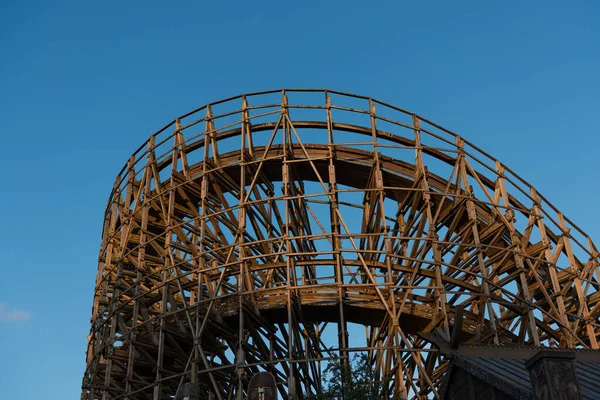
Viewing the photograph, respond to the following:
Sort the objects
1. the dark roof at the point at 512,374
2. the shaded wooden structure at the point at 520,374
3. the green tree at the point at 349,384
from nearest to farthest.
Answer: the shaded wooden structure at the point at 520,374, the dark roof at the point at 512,374, the green tree at the point at 349,384

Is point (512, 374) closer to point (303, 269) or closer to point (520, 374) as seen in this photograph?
point (520, 374)

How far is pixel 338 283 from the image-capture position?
26.6 m

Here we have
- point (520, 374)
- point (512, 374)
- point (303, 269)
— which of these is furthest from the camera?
point (303, 269)

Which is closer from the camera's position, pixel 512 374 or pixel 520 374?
pixel 512 374

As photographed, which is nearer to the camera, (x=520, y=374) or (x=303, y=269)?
(x=520, y=374)

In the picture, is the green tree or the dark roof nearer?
the dark roof

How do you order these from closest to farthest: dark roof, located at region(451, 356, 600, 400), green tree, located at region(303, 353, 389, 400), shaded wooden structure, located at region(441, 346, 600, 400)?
1. shaded wooden structure, located at region(441, 346, 600, 400)
2. dark roof, located at region(451, 356, 600, 400)
3. green tree, located at region(303, 353, 389, 400)

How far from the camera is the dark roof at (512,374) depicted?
44.2ft

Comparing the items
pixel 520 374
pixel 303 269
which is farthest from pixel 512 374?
pixel 303 269

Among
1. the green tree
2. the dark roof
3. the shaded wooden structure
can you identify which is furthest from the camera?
the green tree

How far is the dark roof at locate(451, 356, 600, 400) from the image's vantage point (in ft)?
44.2

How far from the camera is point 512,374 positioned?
1484cm

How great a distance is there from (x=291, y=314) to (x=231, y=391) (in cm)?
358

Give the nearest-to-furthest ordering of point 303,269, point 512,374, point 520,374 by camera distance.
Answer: point 512,374 < point 520,374 < point 303,269
